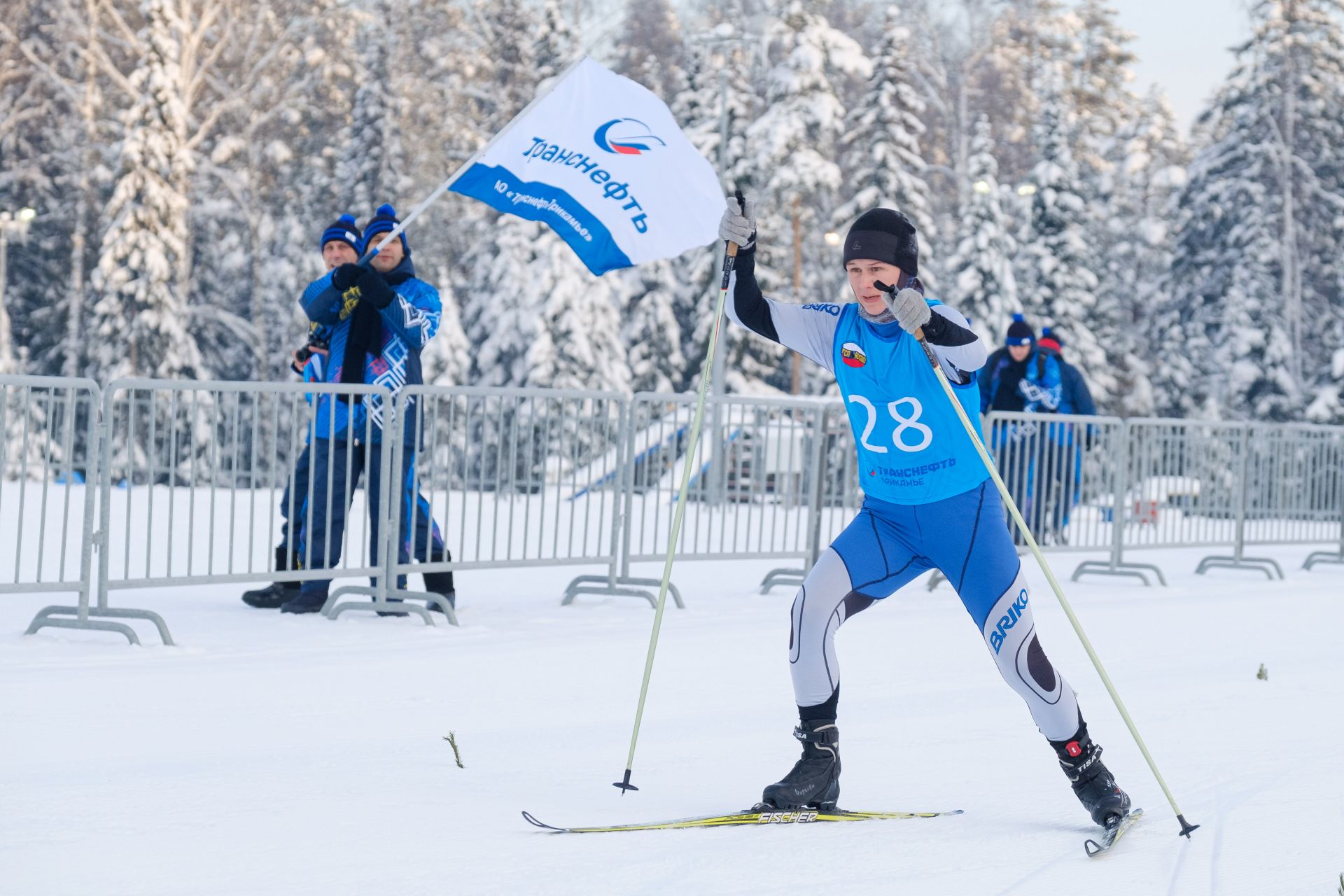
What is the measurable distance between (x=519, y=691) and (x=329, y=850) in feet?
8.87

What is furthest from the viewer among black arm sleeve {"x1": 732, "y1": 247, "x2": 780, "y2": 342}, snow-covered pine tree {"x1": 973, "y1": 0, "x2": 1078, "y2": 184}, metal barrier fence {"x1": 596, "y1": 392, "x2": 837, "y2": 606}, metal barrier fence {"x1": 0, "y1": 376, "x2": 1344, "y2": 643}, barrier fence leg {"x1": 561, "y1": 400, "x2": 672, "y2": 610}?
snow-covered pine tree {"x1": 973, "y1": 0, "x2": 1078, "y2": 184}

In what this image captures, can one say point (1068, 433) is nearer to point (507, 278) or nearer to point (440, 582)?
point (440, 582)

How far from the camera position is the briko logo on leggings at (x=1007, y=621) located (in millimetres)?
4621

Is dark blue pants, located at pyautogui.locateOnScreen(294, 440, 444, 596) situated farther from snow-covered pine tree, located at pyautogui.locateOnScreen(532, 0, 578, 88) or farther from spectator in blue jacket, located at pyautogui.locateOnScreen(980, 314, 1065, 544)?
snow-covered pine tree, located at pyautogui.locateOnScreen(532, 0, 578, 88)

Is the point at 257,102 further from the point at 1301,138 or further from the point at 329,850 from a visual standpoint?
the point at 329,850

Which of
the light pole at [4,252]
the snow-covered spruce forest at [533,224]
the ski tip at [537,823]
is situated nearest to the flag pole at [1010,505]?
the ski tip at [537,823]

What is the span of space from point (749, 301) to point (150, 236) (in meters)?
33.6

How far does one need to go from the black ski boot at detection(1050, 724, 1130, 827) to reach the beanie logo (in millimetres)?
1214

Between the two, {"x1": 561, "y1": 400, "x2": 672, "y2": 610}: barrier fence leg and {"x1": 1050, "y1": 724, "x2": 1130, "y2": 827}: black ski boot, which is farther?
{"x1": 561, "y1": 400, "x2": 672, "y2": 610}: barrier fence leg

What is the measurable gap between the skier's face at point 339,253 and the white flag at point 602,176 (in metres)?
0.68

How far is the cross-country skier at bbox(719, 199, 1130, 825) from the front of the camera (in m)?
4.61

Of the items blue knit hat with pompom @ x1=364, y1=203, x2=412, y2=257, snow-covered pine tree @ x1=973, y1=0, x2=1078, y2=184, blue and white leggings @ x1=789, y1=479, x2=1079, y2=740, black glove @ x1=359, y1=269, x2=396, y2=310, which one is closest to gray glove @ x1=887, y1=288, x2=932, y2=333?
blue and white leggings @ x1=789, y1=479, x2=1079, y2=740

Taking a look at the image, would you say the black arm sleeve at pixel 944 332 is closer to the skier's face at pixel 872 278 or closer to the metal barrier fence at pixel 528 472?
the skier's face at pixel 872 278

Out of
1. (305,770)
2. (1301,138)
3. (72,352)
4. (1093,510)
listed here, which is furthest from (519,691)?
(1301,138)
